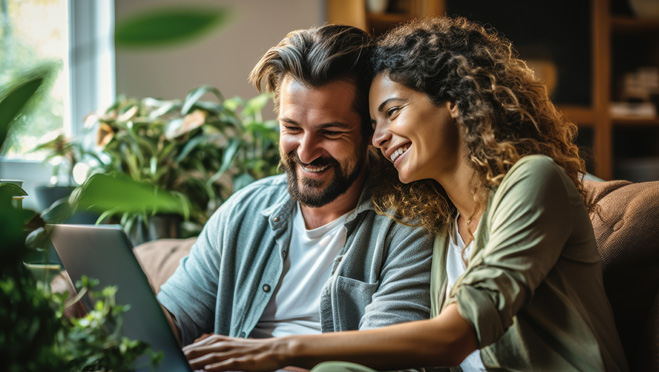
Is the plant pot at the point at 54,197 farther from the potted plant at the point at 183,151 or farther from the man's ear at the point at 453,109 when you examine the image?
the man's ear at the point at 453,109

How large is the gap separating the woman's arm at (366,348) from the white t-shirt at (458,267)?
0.73 feet

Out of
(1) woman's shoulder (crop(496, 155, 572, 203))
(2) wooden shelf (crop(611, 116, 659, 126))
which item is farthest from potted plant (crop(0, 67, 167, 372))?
(2) wooden shelf (crop(611, 116, 659, 126))

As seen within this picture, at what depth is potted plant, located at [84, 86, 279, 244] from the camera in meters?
2.04

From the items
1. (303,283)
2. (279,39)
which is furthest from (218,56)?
(303,283)

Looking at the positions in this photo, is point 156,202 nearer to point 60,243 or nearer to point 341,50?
point 60,243

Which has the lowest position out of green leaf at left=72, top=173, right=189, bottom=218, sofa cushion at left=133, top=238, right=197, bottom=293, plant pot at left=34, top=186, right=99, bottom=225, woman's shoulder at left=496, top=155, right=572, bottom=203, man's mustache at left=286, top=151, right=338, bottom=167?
sofa cushion at left=133, top=238, right=197, bottom=293

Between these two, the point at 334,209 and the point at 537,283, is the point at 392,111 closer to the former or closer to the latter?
the point at 334,209

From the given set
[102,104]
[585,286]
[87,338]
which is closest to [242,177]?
[102,104]

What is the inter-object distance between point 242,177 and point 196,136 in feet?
0.69

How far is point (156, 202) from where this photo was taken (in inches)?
15.5

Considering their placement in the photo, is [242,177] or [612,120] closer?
[242,177]

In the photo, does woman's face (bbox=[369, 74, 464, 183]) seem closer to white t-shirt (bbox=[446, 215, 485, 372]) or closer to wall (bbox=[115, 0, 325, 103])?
white t-shirt (bbox=[446, 215, 485, 372])

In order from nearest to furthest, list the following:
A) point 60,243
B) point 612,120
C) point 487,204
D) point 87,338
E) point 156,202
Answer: point 156,202 → point 87,338 → point 60,243 → point 487,204 → point 612,120

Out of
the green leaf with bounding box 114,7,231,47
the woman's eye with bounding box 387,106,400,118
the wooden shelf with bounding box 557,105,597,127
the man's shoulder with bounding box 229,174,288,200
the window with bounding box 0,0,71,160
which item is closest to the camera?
the green leaf with bounding box 114,7,231,47
